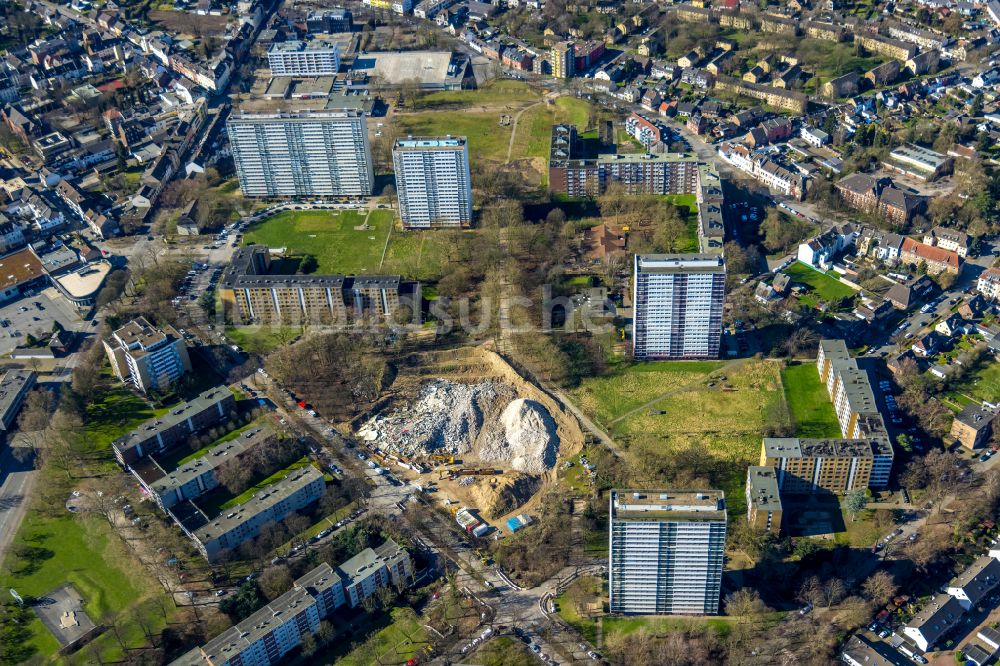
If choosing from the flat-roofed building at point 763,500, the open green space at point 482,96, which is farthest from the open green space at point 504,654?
the open green space at point 482,96

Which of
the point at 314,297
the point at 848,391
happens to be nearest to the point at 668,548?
the point at 848,391

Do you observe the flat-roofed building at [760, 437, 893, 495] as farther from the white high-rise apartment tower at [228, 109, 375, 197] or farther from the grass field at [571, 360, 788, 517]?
the white high-rise apartment tower at [228, 109, 375, 197]

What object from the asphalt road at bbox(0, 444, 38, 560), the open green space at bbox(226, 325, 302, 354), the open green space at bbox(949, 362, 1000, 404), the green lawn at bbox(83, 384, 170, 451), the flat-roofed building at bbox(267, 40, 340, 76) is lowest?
the asphalt road at bbox(0, 444, 38, 560)

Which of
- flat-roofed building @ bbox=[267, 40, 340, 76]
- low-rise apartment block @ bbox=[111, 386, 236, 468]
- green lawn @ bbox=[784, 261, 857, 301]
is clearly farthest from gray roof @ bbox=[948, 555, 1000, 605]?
flat-roofed building @ bbox=[267, 40, 340, 76]

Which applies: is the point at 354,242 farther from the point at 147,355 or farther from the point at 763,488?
the point at 763,488

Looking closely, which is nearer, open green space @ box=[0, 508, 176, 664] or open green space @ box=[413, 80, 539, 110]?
open green space @ box=[0, 508, 176, 664]
